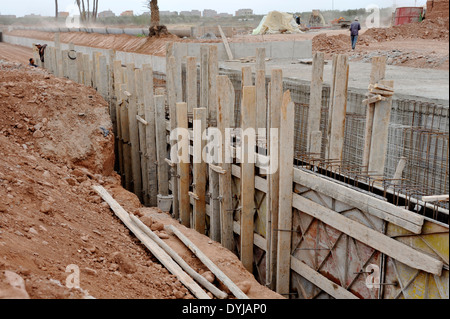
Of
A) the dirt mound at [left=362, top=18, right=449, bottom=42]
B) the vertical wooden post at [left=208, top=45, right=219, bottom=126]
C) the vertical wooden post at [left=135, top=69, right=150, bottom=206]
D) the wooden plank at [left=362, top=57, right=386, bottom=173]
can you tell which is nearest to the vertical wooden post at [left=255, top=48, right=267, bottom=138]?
the vertical wooden post at [left=208, top=45, right=219, bottom=126]

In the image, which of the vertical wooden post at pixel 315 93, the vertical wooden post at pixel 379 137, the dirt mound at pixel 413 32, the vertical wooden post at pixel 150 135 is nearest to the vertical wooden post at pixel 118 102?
the vertical wooden post at pixel 150 135

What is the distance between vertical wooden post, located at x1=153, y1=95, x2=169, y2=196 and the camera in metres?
11.0

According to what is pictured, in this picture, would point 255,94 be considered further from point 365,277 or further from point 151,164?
point 151,164

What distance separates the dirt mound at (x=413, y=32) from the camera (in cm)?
2425

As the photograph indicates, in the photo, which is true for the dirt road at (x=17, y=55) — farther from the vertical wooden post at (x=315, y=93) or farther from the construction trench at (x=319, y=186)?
the vertical wooden post at (x=315, y=93)

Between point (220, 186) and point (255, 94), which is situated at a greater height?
point (255, 94)

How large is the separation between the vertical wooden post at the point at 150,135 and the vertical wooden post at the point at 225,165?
→ 271 centimetres

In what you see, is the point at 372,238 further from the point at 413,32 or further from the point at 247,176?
the point at 413,32

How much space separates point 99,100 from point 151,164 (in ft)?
7.39

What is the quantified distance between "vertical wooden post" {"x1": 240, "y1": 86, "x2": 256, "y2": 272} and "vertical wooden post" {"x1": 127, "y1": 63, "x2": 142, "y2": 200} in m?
4.86

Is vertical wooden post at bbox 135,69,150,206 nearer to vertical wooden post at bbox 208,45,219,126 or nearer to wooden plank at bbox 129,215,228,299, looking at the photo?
vertical wooden post at bbox 208,45,219,126

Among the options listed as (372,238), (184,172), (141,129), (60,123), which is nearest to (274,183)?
(372,238)
